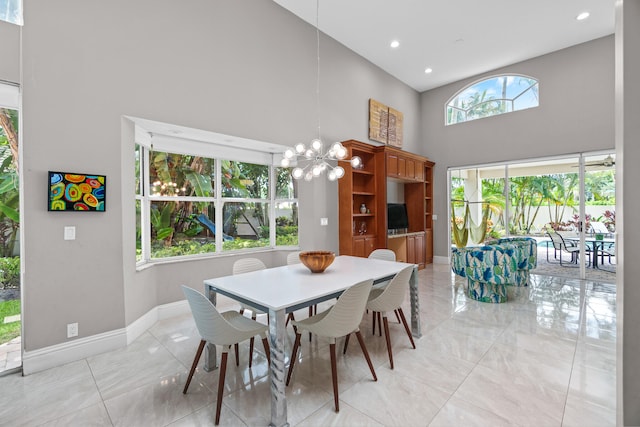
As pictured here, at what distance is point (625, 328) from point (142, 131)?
13.9 feet

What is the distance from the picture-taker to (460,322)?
3.41 meters

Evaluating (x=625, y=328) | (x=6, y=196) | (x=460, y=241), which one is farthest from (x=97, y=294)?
(x=460, y=241)

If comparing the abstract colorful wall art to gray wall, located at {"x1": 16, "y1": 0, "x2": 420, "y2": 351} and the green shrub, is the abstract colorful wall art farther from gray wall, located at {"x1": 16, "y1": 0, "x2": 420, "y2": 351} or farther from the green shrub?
the green shrub

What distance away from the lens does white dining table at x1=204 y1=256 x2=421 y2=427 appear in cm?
178

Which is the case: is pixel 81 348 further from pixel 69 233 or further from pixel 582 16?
pixel 582 16

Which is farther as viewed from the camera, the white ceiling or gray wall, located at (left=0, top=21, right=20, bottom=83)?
the white ceiling

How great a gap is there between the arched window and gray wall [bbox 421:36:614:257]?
0.13 metres

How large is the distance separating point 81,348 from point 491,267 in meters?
4.72

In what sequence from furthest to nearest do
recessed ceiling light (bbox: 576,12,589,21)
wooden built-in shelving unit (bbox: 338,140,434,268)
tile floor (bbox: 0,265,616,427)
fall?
wooden built-in shelving unit (bbox: 338,140,434,268) → recessed ceiling light (bbox: 576,12,589,21) → tile floor (bbox: 0,265,616,427)

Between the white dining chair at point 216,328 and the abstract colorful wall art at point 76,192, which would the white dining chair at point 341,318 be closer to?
the white dining chair at point 216,328

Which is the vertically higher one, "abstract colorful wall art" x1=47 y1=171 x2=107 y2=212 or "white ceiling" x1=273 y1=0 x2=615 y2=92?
"white ceiling" x1=273 y1=0 x2=615 y2=92

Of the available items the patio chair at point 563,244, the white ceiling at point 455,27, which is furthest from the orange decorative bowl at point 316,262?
the patio chair at point 563,244

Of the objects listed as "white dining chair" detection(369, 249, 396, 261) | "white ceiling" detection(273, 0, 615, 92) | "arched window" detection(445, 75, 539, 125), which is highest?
"white ceiling" detection(273, 0, 615, 92)

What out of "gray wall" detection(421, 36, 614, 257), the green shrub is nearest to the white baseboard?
the green shrub
